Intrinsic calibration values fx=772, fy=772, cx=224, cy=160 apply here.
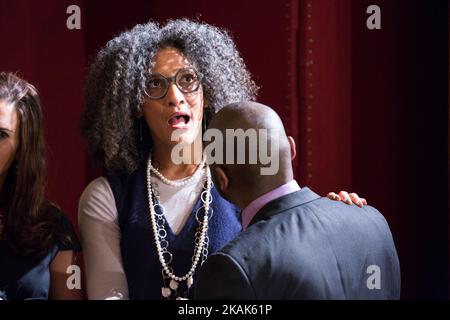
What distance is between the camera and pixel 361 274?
1.60 m

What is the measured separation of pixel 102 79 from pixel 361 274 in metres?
1.05

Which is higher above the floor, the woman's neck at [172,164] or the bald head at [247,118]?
the bald head at [247,118]

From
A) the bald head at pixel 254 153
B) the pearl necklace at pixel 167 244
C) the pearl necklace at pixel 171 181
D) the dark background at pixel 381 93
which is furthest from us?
the dark background at pixel 381 93

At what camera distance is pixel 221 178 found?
1660 millimetres

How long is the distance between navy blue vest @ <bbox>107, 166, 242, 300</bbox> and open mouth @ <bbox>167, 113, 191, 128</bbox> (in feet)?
0.65

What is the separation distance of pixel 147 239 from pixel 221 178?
51 centimetres

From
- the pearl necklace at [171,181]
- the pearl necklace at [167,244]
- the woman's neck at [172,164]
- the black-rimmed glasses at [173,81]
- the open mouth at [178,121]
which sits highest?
the black-rimmed glasses at [173,81]

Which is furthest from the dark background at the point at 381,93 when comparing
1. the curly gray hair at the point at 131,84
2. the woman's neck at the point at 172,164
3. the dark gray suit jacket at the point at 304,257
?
the dark gray suit jacket at the point at 304,257

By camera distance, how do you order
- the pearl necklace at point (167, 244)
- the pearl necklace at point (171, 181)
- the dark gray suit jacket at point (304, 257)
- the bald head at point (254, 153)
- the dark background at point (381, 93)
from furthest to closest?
the dark background at point (381, 93)
the pearl necklace at point (171, 181)
the pearl necklace at point (167, 244)
the bald head at point (254, 153)
the dark gray suit jacket at point (304, 257)

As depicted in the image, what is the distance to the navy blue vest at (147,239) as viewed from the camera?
208cm

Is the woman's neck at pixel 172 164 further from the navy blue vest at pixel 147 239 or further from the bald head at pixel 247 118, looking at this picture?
the bald head at pixel 247 118

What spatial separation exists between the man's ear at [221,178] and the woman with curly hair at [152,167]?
0.45 metres

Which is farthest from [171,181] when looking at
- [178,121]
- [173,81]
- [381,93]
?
[381,93]

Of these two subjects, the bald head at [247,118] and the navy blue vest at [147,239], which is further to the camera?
the navy blue vest at [147,239]
